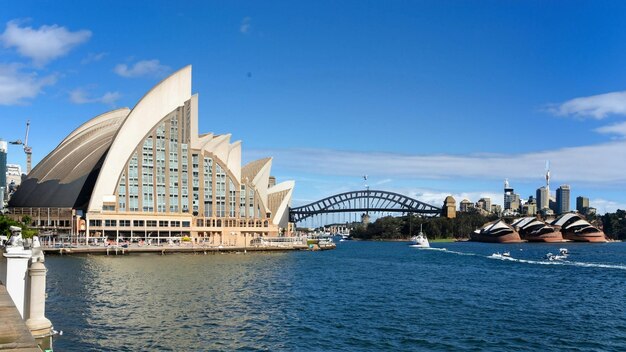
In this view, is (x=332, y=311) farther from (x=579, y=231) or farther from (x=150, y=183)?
(x=579, y=231)

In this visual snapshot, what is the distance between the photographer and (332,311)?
34812 mm

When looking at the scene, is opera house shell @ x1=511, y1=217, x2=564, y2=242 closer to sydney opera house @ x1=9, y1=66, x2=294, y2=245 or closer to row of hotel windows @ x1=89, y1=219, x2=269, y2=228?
sydney opera house @ x1=9, y1=66, x2=294, y2=245

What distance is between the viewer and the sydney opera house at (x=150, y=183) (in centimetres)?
10306

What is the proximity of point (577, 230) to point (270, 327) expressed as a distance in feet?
598

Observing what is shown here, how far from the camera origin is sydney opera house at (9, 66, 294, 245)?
10306 centimetres

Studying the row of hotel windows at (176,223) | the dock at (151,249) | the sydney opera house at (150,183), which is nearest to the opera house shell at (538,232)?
the sydney opera house at (150,183)

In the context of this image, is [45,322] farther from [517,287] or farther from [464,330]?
[517,287]

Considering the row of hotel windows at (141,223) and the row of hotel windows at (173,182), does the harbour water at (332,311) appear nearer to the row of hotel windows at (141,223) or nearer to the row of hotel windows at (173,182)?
the row of hotel windows at (141,223)

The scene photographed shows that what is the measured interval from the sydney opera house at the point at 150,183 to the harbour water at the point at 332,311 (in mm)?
46108

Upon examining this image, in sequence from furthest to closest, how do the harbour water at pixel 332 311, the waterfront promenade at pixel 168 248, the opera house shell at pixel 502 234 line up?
1. the opera house shell at pixel 502 234
2. the waterfront promenade at pixel 168 248
3. the harbour water at pixel 332 311

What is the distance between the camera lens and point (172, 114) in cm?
10806

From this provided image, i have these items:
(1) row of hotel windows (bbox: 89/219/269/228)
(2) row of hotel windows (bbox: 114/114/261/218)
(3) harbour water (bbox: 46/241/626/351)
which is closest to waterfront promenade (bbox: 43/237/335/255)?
(1) row of hotel windows (bbox: 89/219/269/228)

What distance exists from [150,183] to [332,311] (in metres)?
78.8

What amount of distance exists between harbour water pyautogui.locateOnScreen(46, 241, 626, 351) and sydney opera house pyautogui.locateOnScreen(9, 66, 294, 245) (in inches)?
A: 1815
